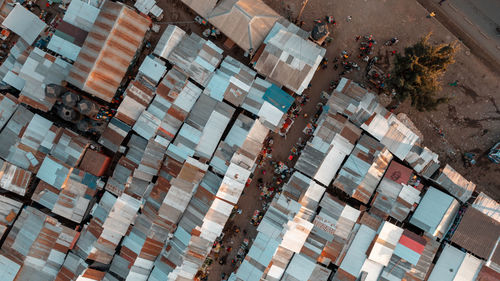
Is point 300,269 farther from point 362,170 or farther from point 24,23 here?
point 24,23

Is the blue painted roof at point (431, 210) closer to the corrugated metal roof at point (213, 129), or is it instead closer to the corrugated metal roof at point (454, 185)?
the corrugated metal roof at point (454, 185)

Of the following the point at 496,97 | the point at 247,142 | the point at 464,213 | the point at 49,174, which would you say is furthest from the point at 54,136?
the point at 496,97

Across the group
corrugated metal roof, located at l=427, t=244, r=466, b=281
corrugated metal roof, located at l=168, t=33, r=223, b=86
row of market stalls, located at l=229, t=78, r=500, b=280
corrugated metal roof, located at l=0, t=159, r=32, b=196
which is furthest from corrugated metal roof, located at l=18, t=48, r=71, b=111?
corrugated metal roof, located at l=427, t=244, r=466, b=281

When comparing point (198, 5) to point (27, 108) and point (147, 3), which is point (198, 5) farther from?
point (27, 108)

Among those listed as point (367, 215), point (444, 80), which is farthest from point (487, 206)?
point (444, 80)

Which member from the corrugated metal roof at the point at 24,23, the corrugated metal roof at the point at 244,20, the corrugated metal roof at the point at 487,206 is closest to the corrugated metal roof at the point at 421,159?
the corrugated metal roof at the point at 487,206
